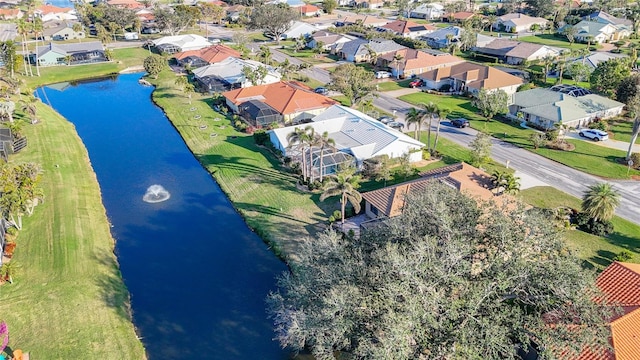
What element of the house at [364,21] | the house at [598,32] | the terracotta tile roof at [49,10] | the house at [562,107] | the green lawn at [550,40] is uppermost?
the terracotta tile roof at [49,10]

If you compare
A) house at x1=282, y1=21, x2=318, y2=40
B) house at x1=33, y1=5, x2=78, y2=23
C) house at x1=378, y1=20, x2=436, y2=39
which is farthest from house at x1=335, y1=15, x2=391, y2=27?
house at x1=33, y1=5, x2=78, y2=23

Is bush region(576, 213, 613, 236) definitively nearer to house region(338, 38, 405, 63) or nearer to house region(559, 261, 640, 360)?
house region(559, 261, 640, 360)

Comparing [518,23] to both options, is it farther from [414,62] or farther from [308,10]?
[308,10]

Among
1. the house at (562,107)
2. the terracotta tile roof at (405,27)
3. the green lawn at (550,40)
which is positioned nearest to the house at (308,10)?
the terracotta tile roof at (405,27)

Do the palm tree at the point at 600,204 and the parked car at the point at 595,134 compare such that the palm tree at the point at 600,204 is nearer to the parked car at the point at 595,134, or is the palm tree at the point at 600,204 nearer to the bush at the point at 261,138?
the parked car at the point at 595,134

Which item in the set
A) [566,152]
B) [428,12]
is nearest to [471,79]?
[566,152]
